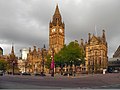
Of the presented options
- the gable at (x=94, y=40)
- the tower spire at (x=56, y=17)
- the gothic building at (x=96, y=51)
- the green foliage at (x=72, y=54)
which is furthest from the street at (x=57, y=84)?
the tower spire at (x=56, y=17)

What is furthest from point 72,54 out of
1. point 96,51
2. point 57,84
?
Result: point 57,84

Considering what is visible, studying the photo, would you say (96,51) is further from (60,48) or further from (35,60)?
(35,60)

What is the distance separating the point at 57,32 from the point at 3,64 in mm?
41110

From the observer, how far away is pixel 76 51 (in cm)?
8700

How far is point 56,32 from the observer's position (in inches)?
6353

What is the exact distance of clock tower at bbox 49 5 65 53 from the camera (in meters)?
160

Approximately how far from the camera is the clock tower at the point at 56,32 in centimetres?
15959

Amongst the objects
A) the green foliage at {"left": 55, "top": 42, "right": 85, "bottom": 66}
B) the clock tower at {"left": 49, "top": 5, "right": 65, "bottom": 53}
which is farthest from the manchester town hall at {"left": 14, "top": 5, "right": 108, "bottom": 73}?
the green foliage at {"left": 55, "top": 42, "right": 85, "bottom": 66}

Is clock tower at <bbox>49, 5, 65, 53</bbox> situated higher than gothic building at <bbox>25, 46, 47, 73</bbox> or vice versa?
clock tower at <bbox>49, 5, 65, 53</bbox>

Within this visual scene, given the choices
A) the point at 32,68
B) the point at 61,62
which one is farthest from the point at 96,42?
the point at 32,68

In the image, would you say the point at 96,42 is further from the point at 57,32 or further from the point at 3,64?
the point at 3,64

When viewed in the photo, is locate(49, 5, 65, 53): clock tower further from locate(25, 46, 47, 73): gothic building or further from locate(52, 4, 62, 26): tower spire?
locate(25, 46, 47, 73): gothic building

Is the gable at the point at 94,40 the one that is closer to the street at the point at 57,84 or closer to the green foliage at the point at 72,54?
the green foliage at the point at 72,54

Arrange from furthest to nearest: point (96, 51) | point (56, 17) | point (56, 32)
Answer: point (56, 17) → point (56, 32) → point (96, 51)
